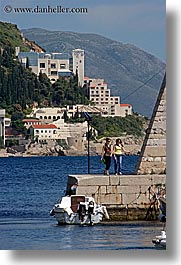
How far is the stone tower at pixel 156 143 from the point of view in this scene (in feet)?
46.2

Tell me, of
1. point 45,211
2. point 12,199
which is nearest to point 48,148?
point 12,199

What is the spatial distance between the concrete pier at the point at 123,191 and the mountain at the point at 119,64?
471cm

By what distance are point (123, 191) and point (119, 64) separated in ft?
27.0

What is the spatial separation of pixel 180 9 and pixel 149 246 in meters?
2.63

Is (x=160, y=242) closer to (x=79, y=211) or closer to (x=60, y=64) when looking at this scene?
(x=79, y=211)

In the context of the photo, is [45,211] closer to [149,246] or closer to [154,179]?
[154,179]

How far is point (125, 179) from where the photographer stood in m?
14.2

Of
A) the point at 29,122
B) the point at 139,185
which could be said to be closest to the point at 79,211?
the point at 139,185

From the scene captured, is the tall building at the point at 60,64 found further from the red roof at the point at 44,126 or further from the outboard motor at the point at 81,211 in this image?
the red roof at the point at 44,126

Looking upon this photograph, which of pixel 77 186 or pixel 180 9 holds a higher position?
pixel 180 9

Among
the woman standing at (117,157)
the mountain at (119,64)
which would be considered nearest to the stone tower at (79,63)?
the mountain at (119,64)

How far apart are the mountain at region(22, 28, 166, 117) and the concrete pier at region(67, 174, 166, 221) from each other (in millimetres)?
4707

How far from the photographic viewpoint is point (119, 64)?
72.6ft

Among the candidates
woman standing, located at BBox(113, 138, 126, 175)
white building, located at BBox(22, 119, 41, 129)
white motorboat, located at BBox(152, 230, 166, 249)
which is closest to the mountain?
woman standing, located at BBox(113, 138, 126, 175)
